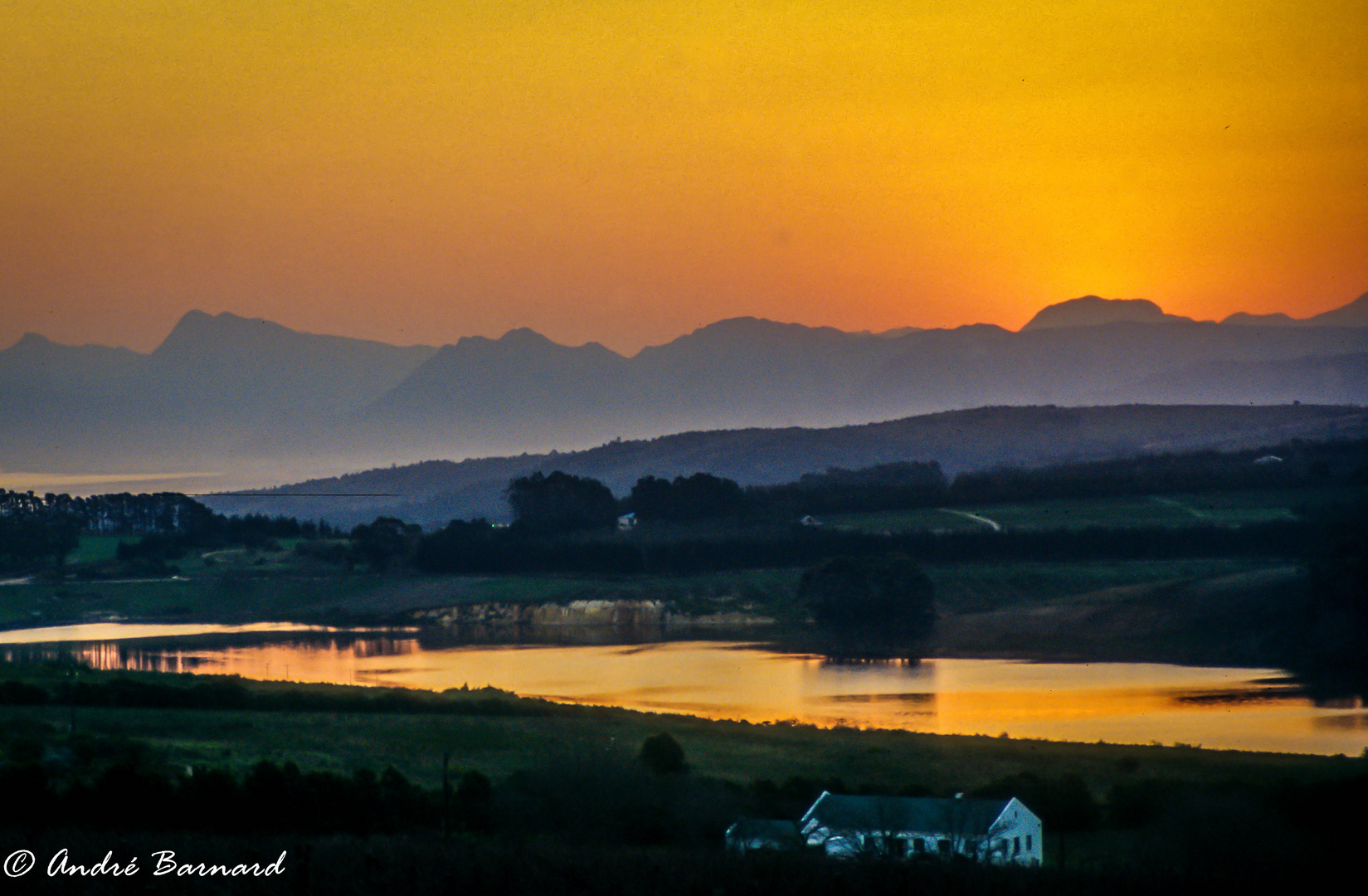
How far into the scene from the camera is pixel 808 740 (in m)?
43.8

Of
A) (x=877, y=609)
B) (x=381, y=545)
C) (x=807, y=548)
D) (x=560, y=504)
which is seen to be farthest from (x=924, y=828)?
(x=560, y=504)

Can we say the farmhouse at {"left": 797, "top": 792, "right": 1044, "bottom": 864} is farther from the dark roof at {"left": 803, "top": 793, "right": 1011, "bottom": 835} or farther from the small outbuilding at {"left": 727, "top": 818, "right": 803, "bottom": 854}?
the small outbuilding at {"left": 727, "top": 818, "right": 803, "bottom": 854}

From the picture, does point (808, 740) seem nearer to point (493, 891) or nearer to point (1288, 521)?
point (493, 891)

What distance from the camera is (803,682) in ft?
218

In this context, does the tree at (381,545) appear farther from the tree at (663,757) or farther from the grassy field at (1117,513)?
the tree at (663,757)

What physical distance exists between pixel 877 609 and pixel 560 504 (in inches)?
2326

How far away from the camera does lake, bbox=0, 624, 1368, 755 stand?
5003 cm

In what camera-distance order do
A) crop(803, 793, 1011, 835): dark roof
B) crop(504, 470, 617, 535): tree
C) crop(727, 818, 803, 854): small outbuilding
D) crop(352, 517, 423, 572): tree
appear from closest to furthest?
crop(727, 818, 803, 854): small outbuilding, crop(803, 793, 1011, 835): dark roof, crop(352, 517, 423, 572): tree, crop(504, 470, 617, 535): tree

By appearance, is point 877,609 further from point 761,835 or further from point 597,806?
point 761,835

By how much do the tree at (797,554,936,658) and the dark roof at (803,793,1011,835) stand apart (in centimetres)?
5594

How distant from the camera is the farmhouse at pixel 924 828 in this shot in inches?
965

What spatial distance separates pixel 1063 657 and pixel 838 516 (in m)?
48.4

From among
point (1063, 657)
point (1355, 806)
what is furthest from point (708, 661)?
point (1355, 806)

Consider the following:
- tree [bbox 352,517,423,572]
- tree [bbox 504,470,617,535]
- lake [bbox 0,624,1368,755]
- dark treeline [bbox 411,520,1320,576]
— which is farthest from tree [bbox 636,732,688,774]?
tree [bbox 504,470,617,535]
